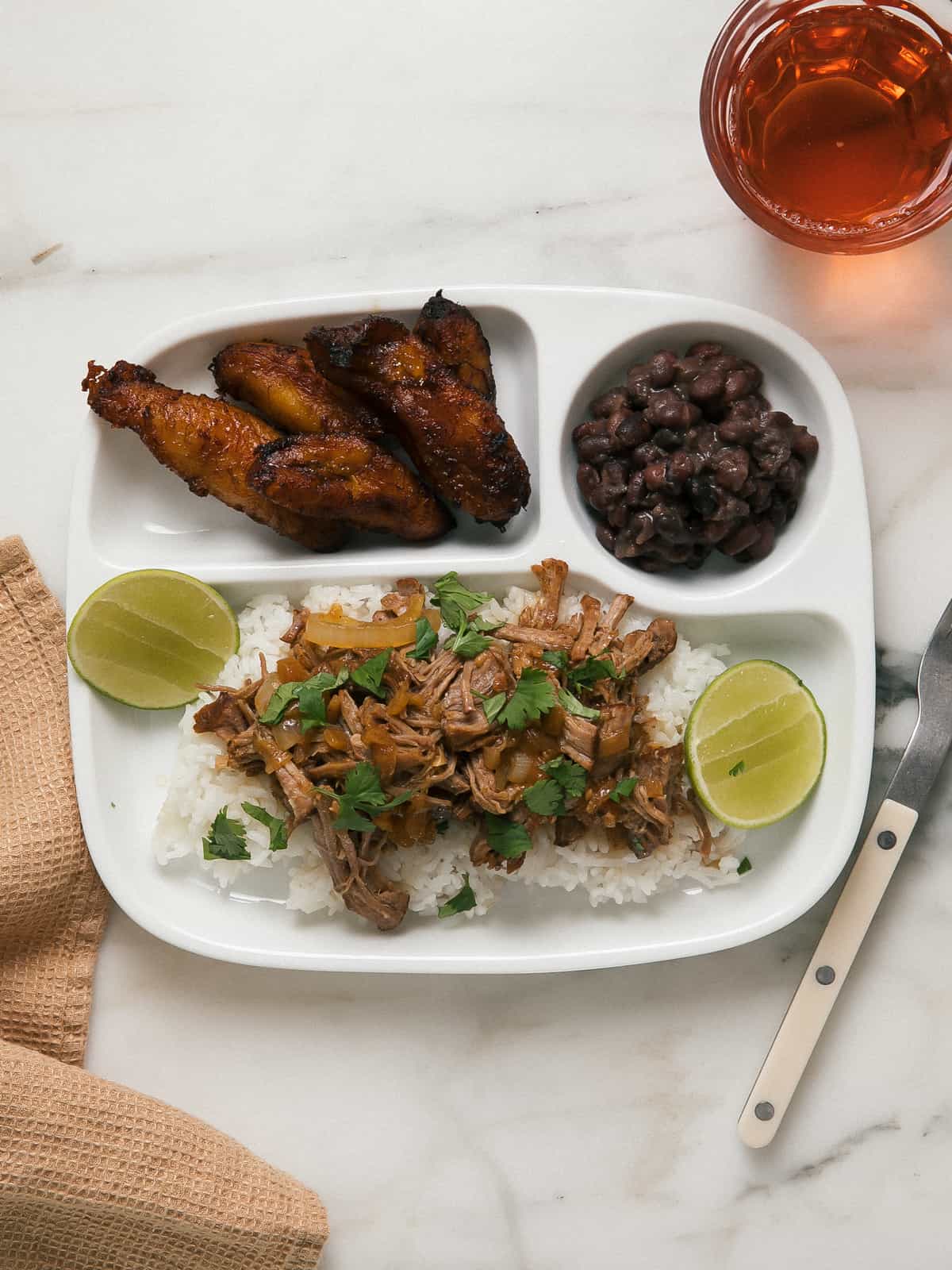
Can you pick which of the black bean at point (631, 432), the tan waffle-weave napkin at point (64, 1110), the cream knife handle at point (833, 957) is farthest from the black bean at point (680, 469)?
the tan waffle-weave napkin at point (64, 1110)

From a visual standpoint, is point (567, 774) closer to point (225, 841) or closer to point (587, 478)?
point (587, 478)

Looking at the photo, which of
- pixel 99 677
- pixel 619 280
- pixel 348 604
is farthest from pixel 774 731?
pixel 99 677

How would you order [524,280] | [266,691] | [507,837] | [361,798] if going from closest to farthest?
[361,798], [507,837], [266,691], [524,280]

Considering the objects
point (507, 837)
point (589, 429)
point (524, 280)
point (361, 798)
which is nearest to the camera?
point (361, 798)

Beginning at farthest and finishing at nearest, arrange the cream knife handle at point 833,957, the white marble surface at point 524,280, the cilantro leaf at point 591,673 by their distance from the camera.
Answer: the white marble surface at point 524,280, the cream knife handle at point 833,957, the cilantro leaf at point 591,673

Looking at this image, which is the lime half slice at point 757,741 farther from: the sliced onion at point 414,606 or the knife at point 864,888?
the sliced onion at point 414,606

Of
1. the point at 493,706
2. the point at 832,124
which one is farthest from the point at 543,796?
the point at 832,124

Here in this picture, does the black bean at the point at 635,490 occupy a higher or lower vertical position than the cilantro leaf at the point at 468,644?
higher

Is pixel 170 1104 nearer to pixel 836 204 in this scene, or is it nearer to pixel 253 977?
pixel 253 977

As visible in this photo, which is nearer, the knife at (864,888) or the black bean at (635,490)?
the black bean at (635,490)
